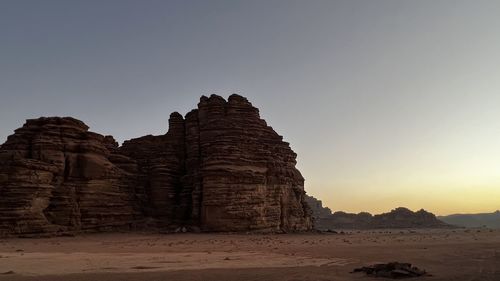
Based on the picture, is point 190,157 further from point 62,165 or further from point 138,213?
point 62,165

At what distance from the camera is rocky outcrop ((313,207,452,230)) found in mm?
107875

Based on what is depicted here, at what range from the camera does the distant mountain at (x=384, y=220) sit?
10806 centimetres

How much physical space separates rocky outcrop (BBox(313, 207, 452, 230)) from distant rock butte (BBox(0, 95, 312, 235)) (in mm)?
62747

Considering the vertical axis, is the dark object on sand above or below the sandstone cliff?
below

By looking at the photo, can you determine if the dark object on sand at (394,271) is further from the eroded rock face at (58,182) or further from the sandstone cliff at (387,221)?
the sandstone cliff at (387,221)

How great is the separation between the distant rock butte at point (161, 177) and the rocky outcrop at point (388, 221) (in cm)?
6275

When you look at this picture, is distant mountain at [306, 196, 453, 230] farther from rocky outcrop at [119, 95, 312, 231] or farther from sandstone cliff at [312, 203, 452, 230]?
rocky outcrop at [119, 95, 312, 231]

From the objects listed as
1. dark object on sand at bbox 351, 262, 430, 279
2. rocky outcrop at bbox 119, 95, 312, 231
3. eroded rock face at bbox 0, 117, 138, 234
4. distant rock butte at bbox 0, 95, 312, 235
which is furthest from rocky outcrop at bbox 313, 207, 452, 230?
dark object on sand at bbox 351, 262, 430, 279

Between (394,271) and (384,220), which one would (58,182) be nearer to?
(394,271)

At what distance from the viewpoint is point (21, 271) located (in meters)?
13.2

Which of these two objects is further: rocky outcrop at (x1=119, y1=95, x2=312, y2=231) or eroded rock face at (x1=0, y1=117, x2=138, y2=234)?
rocky outcrop at (x1=119, y1=95, x2=312, y2=231)

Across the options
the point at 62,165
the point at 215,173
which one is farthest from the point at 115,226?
the point at 215,173

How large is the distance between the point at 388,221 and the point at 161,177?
7950 cm

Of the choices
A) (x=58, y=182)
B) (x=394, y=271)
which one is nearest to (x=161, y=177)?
(x=58, y=182)
